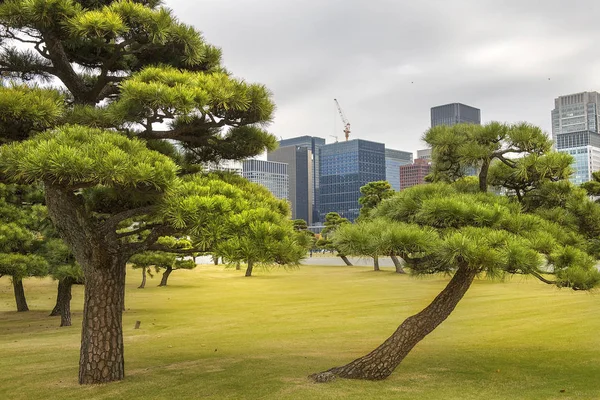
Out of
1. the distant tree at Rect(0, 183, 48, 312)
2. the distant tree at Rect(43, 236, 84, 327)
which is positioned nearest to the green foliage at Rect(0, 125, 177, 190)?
the distant tree at Rect(0, 183, 48, 312)

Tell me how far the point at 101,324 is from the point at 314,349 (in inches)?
198

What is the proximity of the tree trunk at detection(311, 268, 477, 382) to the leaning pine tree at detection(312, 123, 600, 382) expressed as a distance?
0.05 feet

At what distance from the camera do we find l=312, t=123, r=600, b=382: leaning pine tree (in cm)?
559

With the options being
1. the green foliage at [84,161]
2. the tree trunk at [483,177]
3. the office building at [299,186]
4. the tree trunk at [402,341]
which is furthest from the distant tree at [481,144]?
the office building at [299,186]

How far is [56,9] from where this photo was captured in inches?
259

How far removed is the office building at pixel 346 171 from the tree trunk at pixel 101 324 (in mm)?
147787

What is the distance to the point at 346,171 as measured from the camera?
163 metres

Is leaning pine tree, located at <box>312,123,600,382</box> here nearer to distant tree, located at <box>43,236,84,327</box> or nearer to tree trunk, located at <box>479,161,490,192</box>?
tree trunk, located at <box>479,161,490,192</box>

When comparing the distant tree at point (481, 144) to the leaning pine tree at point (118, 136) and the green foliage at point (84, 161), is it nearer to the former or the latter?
the leaning pine tree at point (118, 136)

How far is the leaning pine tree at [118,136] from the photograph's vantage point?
5355 millimetres

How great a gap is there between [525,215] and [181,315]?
46.7 feet

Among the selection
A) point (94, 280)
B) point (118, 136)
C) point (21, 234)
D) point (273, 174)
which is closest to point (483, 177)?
point (118, 136)

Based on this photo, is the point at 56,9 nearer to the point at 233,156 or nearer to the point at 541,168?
the point at 233,156

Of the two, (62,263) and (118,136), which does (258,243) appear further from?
(62,263)
